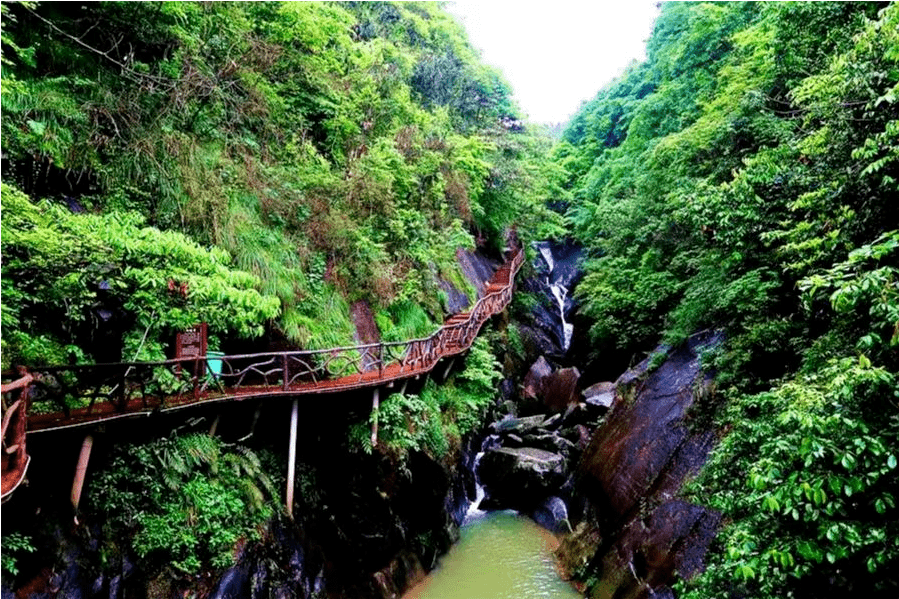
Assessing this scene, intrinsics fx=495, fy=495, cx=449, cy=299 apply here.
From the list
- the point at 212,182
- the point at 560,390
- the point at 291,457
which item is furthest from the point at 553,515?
the point at 212,182

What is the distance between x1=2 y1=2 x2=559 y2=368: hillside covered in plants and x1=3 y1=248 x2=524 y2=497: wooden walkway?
416 mm

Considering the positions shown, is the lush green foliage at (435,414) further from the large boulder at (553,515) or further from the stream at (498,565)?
the large boulder at (553,515)

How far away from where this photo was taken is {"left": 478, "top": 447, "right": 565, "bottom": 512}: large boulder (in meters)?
14.0

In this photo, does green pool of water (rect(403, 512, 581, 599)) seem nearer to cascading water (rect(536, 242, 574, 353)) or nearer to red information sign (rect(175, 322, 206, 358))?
red information sign (rect(175, 322, 206, 358))

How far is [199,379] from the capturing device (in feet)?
23.3

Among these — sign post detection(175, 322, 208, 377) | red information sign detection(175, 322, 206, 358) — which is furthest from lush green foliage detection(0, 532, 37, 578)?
red information sign detection(175, 322, 206, 358)

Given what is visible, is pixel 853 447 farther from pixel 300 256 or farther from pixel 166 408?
pixel 300 256

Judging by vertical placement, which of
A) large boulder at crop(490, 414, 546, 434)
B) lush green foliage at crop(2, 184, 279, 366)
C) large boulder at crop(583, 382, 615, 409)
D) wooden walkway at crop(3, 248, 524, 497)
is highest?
lush green foliage at crop(2, 184, 279, 366)

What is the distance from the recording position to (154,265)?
226 inches

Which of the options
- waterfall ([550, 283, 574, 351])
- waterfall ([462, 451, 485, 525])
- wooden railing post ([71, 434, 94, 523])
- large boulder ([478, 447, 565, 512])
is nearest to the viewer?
wooden railing post ([71, 434, 94, 523])

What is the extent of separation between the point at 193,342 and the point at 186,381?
0.67m

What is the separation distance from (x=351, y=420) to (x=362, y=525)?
194 centimetres

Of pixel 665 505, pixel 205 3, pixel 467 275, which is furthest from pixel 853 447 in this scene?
pixel 467 275

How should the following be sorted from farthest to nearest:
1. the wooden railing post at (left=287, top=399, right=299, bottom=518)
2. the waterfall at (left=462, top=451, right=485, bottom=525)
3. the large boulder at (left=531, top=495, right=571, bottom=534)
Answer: the waterfall at (left=462, top=451, right=485, bottom=525) → the large boulder at (left=531, top=495, right=571, bottom=534) → the wooden railing post at (left=287, top=399, right=299, bottom=518)
